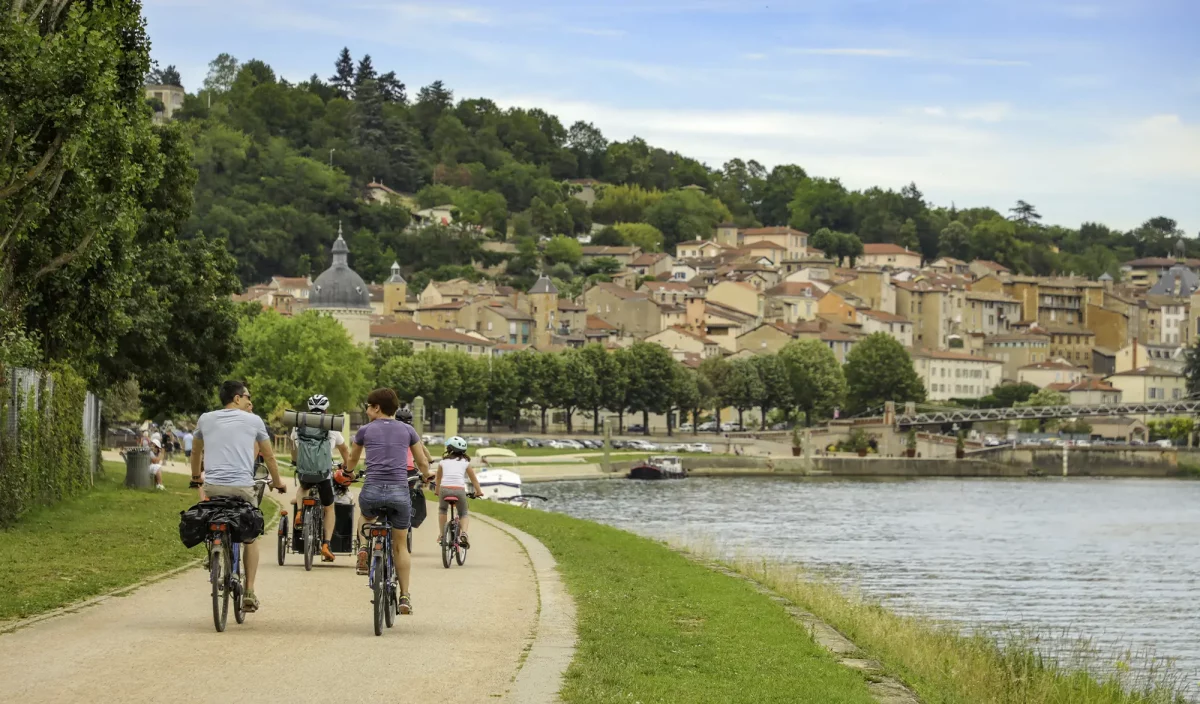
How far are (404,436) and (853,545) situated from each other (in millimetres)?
35464

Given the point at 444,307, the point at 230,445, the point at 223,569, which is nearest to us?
the point at 223,569

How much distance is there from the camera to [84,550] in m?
19.6

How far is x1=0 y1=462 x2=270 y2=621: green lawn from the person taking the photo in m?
15.2

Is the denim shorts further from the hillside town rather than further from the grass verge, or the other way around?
the hillside town

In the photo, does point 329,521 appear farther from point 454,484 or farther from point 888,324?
point 888,324

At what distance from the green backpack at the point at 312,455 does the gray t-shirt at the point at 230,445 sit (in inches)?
189

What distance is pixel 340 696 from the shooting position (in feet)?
33.8

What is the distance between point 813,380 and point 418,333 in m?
32.9

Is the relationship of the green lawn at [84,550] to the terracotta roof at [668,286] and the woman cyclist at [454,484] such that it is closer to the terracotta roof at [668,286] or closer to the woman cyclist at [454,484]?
the woman cyclist at [454,484]

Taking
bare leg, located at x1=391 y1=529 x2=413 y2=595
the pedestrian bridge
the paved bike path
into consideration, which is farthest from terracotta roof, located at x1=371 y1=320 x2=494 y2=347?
bare leg, located at x1=391 y1=529 x2=413 y2=595

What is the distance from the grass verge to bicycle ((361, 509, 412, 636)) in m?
3.66

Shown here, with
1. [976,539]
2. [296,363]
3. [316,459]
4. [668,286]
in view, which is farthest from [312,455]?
[668,286]

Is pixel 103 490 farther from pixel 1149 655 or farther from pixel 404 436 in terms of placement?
pixel 404 436

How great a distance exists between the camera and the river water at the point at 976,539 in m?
30.8
